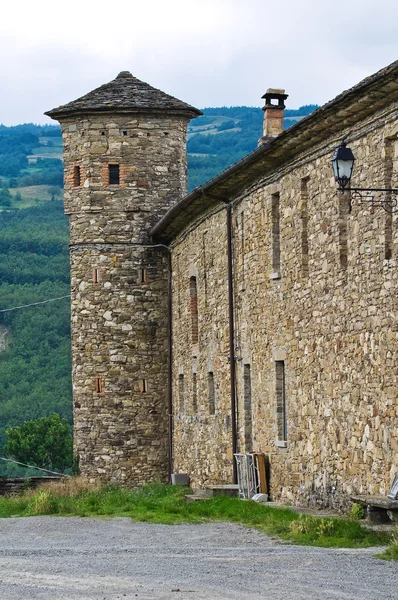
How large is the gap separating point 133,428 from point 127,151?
648 centimetres

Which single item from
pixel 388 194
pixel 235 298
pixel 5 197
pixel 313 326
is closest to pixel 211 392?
pixel 235 298

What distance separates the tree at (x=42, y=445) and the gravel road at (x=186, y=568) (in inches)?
1549

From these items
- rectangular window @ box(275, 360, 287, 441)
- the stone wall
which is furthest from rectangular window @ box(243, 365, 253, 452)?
the stone wall

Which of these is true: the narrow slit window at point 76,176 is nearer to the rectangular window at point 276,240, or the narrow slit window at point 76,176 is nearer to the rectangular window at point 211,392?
the rectangular window at point 211,392

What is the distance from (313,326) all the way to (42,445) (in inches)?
1491

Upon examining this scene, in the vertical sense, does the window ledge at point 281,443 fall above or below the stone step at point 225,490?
above

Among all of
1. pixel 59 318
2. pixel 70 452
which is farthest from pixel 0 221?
pixel 70 452

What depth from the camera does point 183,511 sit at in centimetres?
2178

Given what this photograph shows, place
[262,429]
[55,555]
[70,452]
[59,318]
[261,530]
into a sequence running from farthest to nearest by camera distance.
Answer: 1. [59,318]
2. [70,452]
3. [262,429]
4. [261,530]
5. [55,555]

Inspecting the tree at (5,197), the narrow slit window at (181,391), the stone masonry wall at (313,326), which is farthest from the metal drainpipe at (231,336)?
the tree at (5,197)

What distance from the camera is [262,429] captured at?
24984mm

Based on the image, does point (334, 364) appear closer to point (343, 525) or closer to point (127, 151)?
point (343, 525)

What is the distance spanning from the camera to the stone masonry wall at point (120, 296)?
109 feet

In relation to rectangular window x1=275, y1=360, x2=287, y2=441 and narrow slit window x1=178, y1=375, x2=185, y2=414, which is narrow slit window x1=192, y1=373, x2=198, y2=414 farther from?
rectangular window x1=275, y1=360, x2=287, y2=441
